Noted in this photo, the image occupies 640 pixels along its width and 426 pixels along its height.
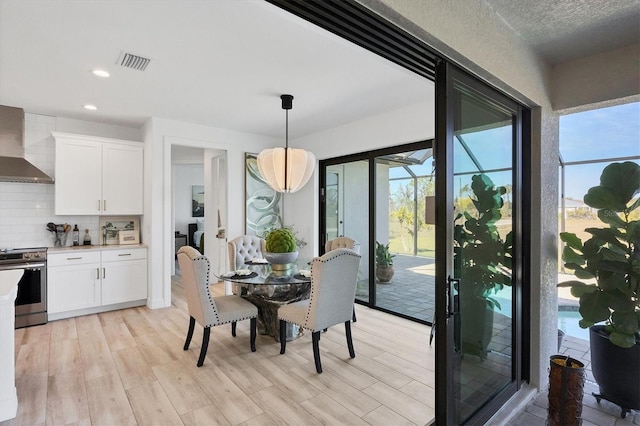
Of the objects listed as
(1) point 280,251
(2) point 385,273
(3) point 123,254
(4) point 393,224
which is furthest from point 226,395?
(3) point 123,254

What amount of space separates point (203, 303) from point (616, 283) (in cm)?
306

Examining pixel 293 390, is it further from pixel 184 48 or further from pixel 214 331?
pixel 184 48

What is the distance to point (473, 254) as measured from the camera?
1.95 meters

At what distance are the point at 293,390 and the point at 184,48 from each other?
2.78 m

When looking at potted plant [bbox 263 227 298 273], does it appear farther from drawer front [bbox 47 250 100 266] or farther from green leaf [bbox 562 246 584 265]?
drawer front [bbox 47 250 100 266]

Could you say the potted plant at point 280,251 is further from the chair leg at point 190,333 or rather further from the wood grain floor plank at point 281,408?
the wood grain floor plank at point 281,408

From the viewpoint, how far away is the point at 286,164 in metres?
3.56

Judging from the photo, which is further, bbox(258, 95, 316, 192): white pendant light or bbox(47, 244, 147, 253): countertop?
bbox(47, 244, 147, 253): countertop

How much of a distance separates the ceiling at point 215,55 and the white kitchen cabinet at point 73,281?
1.89 metres

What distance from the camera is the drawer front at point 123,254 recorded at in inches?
170

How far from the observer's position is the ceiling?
2028mm

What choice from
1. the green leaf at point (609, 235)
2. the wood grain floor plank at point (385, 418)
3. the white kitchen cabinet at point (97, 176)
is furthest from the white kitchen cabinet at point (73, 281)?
the green leaf at point (609, 235)

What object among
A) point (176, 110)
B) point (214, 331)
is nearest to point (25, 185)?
point (176, 110)

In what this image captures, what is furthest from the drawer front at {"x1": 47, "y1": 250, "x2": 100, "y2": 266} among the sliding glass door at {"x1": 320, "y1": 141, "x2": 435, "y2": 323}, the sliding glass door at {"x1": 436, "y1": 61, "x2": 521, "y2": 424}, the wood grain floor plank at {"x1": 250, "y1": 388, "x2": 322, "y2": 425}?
the sliding glass door at {"x1": 436, "y1": 61, "x2": 521, "y2": 424}
